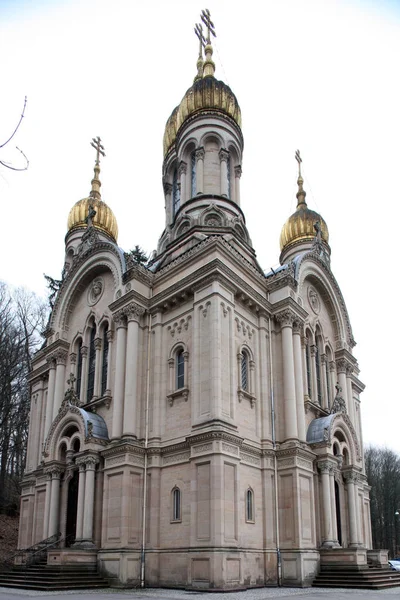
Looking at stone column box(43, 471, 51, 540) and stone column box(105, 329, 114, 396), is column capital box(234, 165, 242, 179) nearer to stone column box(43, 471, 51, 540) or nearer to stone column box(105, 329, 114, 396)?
stone column box(105, 329, 114, 396)

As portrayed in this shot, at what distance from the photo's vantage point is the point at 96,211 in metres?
32.8

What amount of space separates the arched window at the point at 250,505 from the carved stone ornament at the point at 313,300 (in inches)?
388

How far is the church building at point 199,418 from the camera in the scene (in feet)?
56.2

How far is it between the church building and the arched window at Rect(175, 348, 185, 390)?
0.07 meters

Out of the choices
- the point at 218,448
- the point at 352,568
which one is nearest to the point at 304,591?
the point at 352,568

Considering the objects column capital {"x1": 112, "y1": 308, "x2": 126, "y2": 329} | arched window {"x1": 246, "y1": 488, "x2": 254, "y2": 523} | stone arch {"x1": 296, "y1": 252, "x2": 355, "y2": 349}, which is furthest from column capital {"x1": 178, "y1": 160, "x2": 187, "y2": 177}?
arched window {"x1": 246, "y1": 488, "x2": 254, "y2": 523}

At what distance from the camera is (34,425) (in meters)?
26.5

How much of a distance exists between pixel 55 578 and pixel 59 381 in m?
9.52

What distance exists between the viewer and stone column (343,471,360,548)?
21497 millimetres

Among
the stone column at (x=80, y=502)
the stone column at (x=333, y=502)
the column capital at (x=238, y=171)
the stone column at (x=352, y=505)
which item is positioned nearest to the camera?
the stone column at (x=80, y=502)

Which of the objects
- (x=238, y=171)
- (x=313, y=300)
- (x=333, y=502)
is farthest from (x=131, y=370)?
(x=238, y=171)

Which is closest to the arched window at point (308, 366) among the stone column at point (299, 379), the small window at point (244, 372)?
the stone column at point (299, 379)

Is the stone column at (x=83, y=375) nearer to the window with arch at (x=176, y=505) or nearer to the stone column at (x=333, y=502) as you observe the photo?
the window with arch at (x=176, y=505)

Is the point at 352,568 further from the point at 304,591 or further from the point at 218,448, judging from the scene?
the point at 218,448
